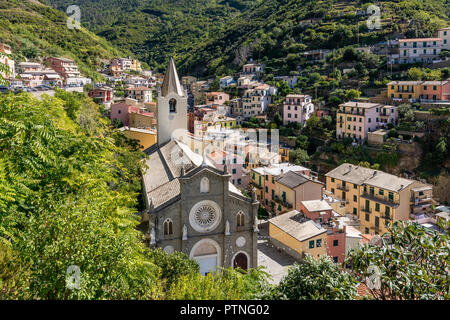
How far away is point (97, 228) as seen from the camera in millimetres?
8781

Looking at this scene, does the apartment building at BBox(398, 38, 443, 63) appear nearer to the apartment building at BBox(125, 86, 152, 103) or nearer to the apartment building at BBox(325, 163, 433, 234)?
the apartment building at BBox(325, 163, 433, 234)

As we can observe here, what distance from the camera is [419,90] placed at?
56.2 metres

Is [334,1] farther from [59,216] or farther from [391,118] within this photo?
[59,216]

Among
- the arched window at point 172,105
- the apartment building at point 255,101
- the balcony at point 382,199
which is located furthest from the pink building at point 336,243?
the apartment building at point 255,101

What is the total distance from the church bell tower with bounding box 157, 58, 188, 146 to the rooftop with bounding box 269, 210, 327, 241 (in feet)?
39.9

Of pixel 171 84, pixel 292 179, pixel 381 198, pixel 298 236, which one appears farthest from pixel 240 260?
pixel 381 198

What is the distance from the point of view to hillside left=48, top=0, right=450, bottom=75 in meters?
82.3

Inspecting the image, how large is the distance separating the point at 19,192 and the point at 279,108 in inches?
2318

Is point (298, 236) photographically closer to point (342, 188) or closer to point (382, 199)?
point (382, 199)

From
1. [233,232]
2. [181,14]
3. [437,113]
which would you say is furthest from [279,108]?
[181,14]

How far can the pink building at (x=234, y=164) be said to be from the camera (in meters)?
39.6

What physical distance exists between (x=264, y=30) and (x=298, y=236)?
89863mm

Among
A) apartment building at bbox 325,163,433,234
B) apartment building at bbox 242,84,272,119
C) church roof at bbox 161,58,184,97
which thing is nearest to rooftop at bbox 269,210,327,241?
→ apartment building at bbox 325,163,433,234

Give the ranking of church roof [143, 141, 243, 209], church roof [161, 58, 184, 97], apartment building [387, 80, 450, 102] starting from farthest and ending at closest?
apartment building [387, 80, 450, 102] < church roof [161, 58, 184, 97] < church roof [143, 141, 243, 209]
